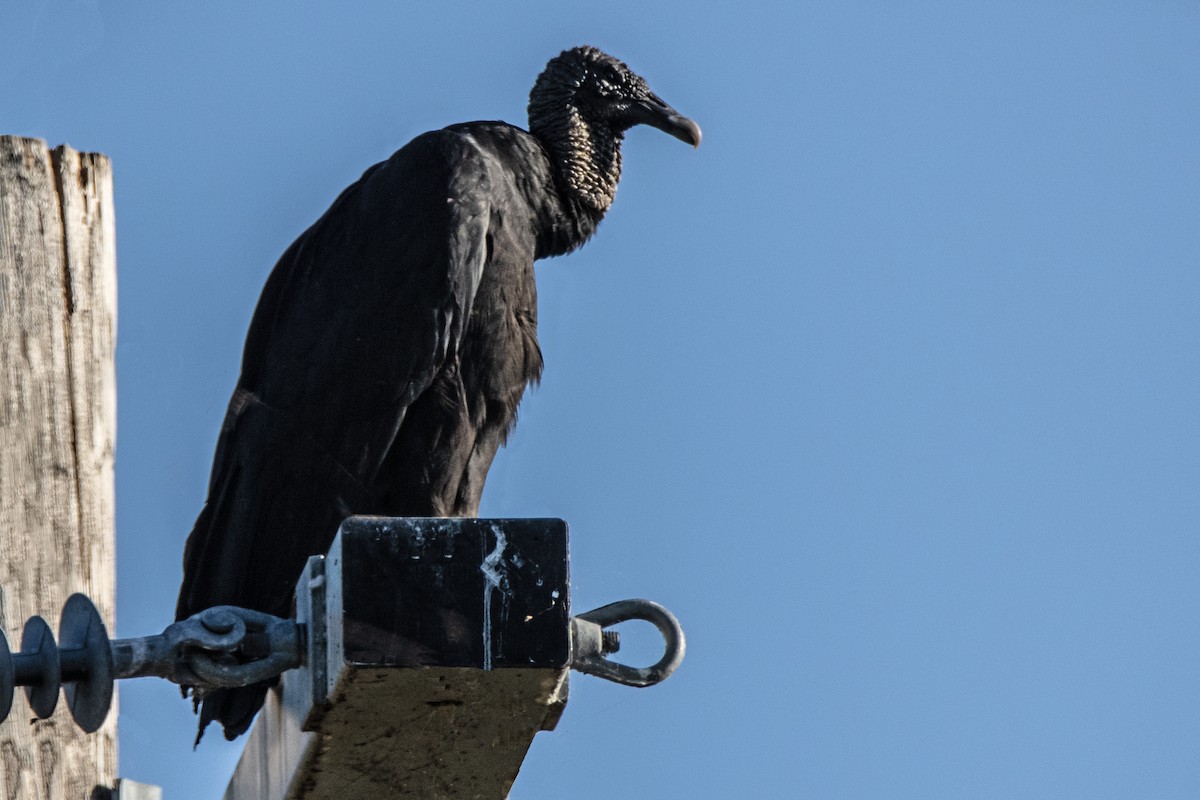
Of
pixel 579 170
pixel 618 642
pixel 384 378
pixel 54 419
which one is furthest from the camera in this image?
pixel 579 170

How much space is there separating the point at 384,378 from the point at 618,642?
177 centimetres

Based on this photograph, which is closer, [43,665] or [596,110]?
[43,665]

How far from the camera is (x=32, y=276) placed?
119 inches

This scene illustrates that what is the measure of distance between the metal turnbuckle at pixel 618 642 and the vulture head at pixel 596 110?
97.7 inches

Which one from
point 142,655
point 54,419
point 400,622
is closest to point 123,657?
point 142,655

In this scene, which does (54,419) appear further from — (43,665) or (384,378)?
(384,378)

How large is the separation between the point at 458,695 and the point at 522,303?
78.5 inches

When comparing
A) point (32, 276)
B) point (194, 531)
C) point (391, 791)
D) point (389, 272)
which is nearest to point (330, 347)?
point (389, 272)

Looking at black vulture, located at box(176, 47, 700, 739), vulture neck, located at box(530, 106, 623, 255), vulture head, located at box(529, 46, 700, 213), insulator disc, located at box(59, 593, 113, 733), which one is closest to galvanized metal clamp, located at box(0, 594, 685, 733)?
insulator disc, located at box(59, 593, 113, 733)

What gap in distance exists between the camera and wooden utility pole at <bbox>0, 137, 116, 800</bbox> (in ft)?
9.49

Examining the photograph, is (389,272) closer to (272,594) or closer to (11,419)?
(272,594)

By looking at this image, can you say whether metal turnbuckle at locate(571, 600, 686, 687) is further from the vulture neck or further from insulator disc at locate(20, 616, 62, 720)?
the vulture neck

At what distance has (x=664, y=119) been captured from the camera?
5078mm

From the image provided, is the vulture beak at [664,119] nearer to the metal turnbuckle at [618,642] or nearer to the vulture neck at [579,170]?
the vulture neck at [579,170]
